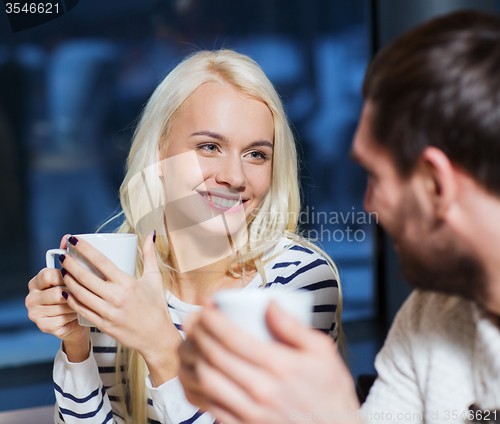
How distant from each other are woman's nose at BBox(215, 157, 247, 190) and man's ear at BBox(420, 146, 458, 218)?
66cm

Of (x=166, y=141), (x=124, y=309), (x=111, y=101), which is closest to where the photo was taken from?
(x=124, y=309)

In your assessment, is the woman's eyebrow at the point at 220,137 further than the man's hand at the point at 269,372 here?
Yes

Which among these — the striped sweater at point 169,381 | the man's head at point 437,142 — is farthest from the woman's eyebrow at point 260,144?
the man's head at point 437,142

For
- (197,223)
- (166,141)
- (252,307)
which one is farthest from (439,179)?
(166,141)

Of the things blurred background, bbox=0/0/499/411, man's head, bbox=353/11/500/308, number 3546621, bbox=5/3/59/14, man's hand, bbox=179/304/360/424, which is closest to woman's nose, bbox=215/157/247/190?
man's head, bbox=353/11/500/308

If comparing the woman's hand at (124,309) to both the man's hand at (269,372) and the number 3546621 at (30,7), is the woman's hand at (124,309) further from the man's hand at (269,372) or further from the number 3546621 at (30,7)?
the number 3546621 at (30,7)

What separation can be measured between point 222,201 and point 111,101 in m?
1.89

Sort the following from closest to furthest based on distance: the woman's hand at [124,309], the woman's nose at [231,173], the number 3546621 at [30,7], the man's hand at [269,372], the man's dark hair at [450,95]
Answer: the man's hand at [269,372] < the man's dark hair at [450,95] < the woman's hand at [124,309] < the woman's nose at [231,173] < the number 3546621 at [30,7]

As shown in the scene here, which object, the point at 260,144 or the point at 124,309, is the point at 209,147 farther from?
the point at 124,309

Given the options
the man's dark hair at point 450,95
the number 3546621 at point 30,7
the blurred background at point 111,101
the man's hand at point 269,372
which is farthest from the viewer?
the blurred background at point 111,101

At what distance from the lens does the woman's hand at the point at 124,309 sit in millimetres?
806

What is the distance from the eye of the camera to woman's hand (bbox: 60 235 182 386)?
2.64 feet

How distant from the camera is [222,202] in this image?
1.25 m

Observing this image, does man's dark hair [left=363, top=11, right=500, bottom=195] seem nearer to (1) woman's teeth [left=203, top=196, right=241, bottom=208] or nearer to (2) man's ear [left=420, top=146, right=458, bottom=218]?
(2) man's ear [left=420, top=146, right=458, bottom=218]
